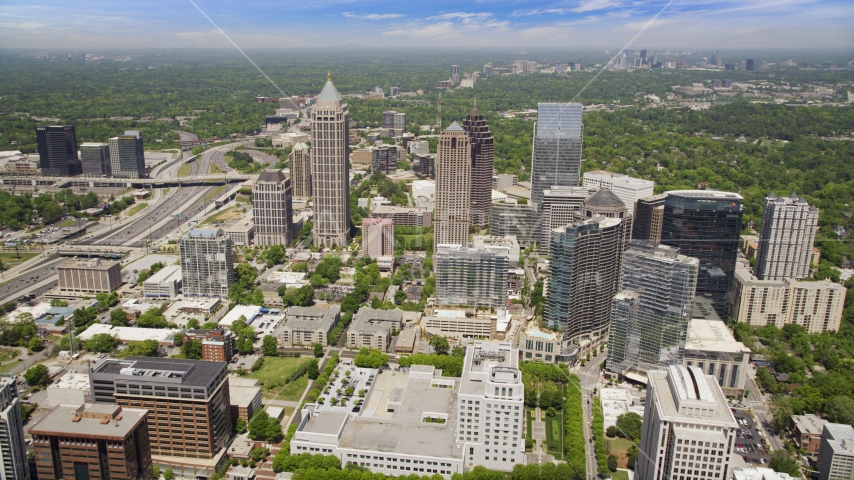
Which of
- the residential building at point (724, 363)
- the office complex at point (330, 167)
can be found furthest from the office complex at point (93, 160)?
the residential building at point (724, 363)

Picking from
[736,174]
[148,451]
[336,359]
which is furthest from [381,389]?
[736,174]

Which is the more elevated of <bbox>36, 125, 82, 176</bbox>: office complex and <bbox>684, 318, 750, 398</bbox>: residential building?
<bbox>36, 125, 82, 176</bbox>: office complex

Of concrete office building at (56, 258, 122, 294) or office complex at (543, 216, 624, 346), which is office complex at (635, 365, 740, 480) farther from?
concrete office building at (56, 258, 122, 294)

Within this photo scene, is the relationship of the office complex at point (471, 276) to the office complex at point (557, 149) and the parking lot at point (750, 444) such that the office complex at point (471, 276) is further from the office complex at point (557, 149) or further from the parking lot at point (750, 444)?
the office complex at point (557, 149)

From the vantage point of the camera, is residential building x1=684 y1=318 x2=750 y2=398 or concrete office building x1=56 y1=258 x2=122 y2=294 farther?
concrete office building x1=56 y1=258 x2=122 y2=294

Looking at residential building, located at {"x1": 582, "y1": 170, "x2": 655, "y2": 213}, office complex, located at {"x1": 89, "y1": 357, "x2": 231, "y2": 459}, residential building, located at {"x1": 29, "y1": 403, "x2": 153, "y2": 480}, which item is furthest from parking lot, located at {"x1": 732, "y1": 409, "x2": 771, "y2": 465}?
residential building, located at {"x1": 29, "y1": 403, "x2": 153, "y2": 480}

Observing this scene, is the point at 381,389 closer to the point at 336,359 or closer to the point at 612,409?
the point at 336,359

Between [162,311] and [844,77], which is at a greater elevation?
[844,77]
